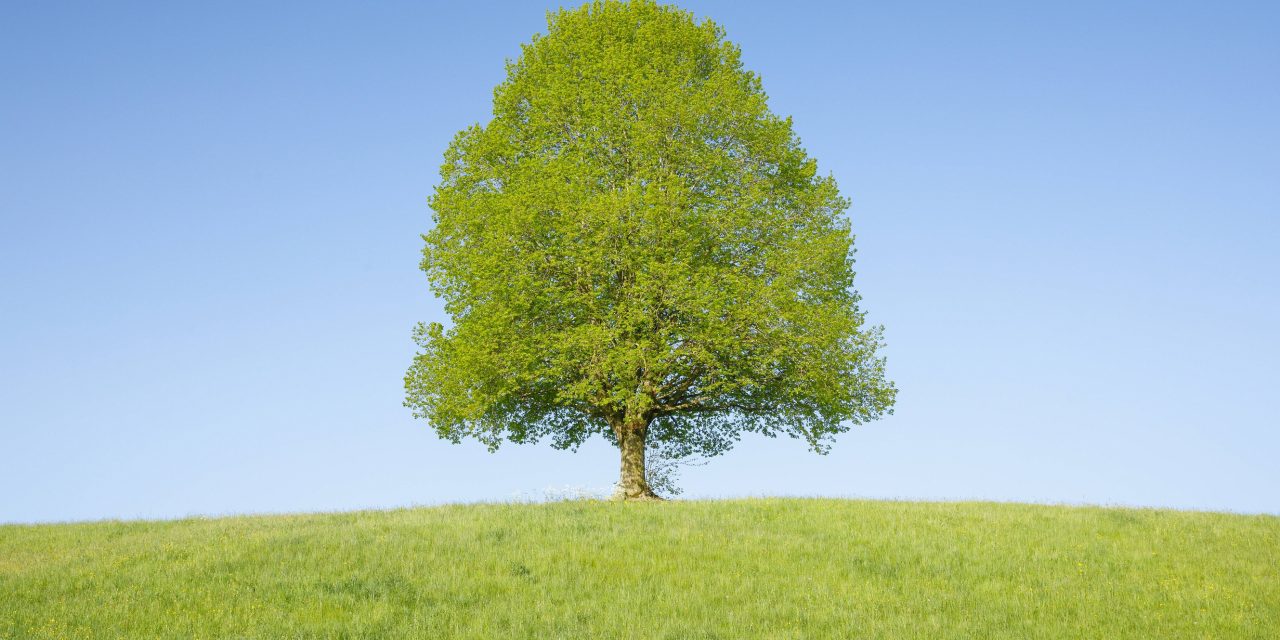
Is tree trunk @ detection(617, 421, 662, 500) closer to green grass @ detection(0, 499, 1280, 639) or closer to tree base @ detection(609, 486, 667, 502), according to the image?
tree base @ detection(609, 486, 667, 502)

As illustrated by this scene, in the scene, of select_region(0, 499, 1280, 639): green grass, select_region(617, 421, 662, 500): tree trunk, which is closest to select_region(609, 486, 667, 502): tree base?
select_region(617, 421, 662, 500): tree trunk

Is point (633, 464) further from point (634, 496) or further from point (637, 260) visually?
point (637, 260)

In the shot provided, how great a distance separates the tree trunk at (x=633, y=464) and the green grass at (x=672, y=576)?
364cm

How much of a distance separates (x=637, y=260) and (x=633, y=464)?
605 cm

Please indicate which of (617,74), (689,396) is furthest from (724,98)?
(689,396)

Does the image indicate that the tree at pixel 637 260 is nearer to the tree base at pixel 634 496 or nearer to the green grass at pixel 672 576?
the tree base at pixel 634 496

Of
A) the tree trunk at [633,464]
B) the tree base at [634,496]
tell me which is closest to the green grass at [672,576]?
the tree base at [634,496]

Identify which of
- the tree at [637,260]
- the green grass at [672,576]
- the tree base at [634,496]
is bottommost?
the green grass at [672,576]

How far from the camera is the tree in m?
25.9

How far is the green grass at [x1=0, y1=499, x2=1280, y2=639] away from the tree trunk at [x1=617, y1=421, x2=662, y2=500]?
143 inches

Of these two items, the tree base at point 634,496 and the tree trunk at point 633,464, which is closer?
the tree base at point 634,496

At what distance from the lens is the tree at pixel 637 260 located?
85.0 ft

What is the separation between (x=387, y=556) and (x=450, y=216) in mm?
12593

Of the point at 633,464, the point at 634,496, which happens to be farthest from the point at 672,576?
the point at 633,464
